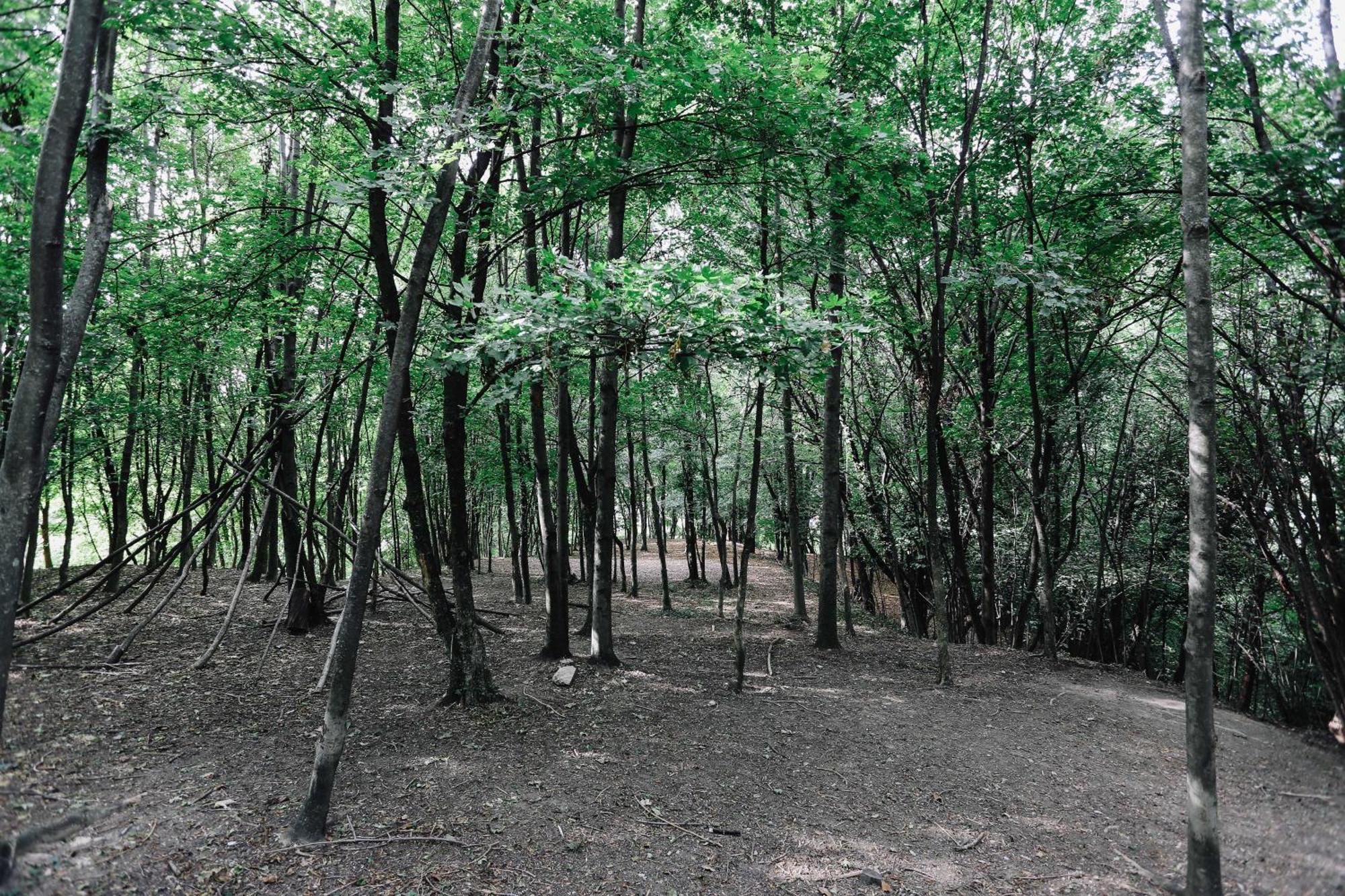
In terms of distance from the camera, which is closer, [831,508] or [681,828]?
[681,828]

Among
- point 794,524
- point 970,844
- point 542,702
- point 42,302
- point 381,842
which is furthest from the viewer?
point 794,524

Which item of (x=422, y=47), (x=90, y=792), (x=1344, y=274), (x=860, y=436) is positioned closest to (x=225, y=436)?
(x=422, y=47)

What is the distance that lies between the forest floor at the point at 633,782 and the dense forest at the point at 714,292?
1.72 feet

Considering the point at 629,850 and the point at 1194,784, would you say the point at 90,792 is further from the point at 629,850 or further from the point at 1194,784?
the point at 1194,784

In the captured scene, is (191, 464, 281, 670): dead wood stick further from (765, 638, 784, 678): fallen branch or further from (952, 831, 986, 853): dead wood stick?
(952, 831, 986, 853): dead wood stick

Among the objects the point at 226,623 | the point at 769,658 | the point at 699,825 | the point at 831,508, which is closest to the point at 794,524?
the point at 831,508

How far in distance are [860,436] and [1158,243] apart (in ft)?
21.7

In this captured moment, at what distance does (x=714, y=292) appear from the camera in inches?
165

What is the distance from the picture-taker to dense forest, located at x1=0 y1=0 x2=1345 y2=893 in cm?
435

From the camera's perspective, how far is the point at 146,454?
14.8 m

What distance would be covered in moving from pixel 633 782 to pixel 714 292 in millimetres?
3961

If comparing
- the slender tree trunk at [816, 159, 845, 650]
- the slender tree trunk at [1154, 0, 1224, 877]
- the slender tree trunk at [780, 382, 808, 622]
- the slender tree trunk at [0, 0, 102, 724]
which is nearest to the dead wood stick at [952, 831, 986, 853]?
the slender tree trunk at [1154, 0, 1224, 877]

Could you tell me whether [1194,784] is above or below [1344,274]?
below

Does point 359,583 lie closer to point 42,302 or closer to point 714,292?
point 42,302
